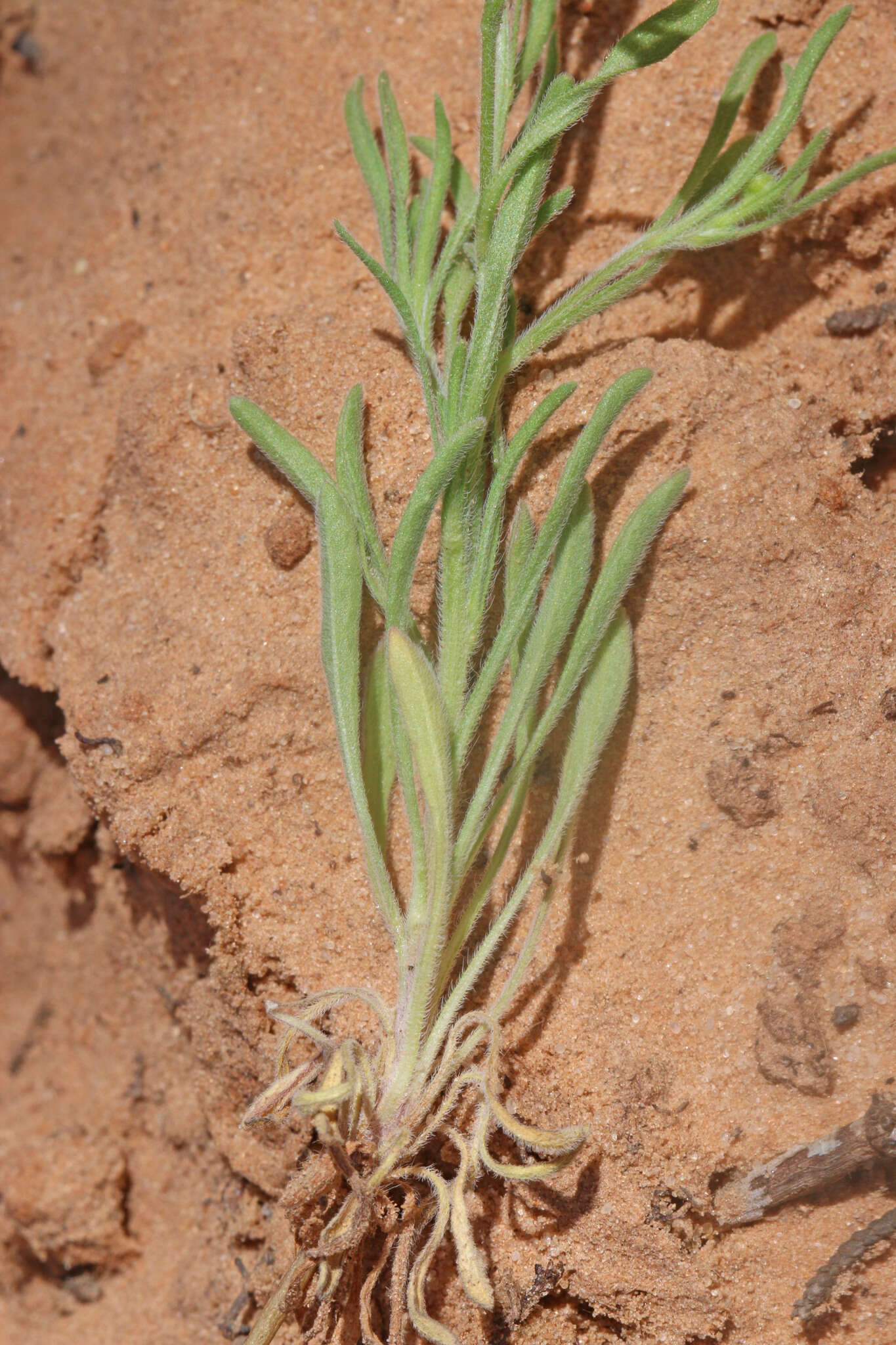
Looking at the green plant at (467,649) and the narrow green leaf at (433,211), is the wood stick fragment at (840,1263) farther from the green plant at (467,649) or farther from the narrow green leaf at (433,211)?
the narrow green leaf at (433,211)

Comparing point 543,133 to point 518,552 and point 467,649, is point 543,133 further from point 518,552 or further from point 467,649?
point 467,649

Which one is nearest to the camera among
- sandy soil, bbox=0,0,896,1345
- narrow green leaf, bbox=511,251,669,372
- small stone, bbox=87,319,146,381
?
sandy soil, bbox=0,0,896,1345

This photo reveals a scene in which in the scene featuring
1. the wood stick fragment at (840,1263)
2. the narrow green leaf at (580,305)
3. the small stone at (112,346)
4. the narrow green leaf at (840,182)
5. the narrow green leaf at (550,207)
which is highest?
the small stone at (112,346)

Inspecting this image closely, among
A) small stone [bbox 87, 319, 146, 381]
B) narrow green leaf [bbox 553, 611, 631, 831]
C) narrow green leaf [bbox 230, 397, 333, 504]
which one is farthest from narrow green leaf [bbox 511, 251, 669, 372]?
small stone [bbox 87, 319, 146, 381]

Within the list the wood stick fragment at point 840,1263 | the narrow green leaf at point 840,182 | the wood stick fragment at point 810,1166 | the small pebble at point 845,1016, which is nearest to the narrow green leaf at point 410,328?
the narrow green leaf at point 840,182

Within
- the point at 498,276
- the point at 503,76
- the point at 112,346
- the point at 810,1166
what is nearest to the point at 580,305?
the point at 498,276

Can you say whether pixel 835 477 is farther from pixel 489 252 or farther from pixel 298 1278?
pixel 298 1278

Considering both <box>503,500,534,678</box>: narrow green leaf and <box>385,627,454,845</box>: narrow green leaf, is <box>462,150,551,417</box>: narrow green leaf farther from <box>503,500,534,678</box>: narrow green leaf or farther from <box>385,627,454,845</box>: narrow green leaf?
<box>385,627,454,845</box>: narrow green leaf
